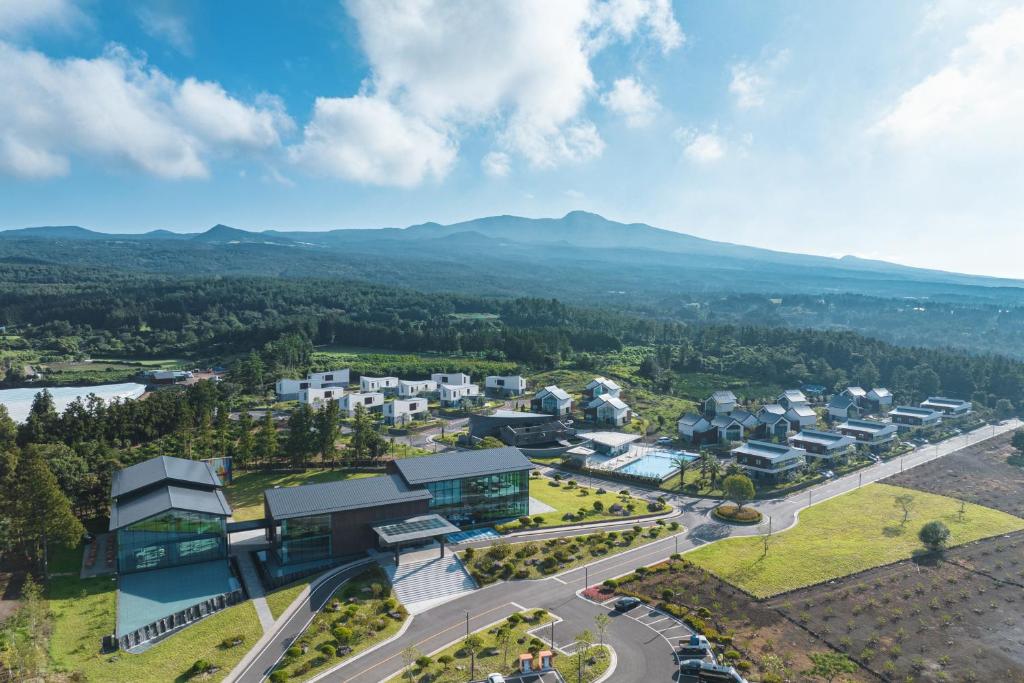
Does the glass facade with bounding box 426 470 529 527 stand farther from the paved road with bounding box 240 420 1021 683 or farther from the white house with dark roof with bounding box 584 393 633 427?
the white house with dark roof with bounding box 584 393 633 427

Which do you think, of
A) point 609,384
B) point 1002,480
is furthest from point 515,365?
point 1002,480

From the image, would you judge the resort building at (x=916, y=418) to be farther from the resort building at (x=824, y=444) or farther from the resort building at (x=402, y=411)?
the resort building at (x=402, y=411)

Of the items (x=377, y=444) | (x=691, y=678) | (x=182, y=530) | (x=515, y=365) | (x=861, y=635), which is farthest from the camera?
(x=515, y=365)

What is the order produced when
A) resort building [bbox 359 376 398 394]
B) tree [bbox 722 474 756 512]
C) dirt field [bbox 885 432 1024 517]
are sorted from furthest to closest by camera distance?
resort building [bbox 359 376 398 394]
dirt field [bbox 885 432 1024 517]
tree [bbox 722 474 756 512]

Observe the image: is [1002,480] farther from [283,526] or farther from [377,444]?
[283,526]

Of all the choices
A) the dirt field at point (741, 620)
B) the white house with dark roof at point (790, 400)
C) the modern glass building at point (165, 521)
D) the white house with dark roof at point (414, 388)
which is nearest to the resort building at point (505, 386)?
→ the white house with dark roof at point (414, 388)

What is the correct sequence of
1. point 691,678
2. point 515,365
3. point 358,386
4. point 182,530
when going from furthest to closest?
point 515,365 < point 358,386 < point 182,530 < point 691,678

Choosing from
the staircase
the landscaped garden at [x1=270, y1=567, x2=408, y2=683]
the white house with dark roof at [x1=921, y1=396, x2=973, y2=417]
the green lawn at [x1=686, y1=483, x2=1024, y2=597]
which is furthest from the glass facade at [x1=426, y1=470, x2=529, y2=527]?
the white house with dark roof at [x1=921, y1=396, x2=973, y2=417]
